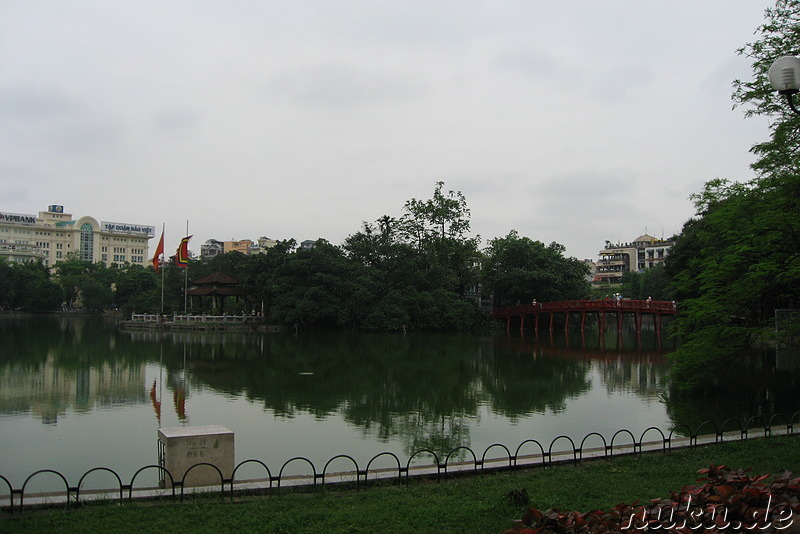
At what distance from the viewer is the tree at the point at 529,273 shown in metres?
54.8

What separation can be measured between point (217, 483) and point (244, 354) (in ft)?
82.7

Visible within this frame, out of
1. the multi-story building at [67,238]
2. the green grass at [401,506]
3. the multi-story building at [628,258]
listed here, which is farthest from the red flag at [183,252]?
the multi-story building at [628,258]

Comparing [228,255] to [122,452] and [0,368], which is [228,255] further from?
[122,452]

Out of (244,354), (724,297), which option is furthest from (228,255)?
(724,297)

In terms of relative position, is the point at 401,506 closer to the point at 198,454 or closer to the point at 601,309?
the point at 198,454

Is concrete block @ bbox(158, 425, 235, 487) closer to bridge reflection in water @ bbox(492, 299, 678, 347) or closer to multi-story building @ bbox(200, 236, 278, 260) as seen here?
bridge reflection in water @ bbox(492, 299, 678, 347)

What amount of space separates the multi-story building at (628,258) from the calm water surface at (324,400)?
74320mm

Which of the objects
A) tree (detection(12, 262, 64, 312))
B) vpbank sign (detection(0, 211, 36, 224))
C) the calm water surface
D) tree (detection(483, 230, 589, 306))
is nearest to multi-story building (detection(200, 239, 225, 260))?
vpbank sign (detection(0, 211, 36, 224))

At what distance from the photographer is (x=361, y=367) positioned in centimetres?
2811

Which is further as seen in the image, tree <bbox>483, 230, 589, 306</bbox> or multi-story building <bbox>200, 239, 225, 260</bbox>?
multi-story building <bbox>200, 239, 225, 260</bbox>

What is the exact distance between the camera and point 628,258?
108 m

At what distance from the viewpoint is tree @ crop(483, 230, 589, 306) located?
54812 millimetres

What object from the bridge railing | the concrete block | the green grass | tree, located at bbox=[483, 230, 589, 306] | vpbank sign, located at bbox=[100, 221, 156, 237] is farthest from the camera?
vpbank sign, located at bbox=[100, 221, 156, 237]

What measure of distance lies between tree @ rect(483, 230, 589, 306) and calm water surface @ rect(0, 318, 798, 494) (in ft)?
63.8
